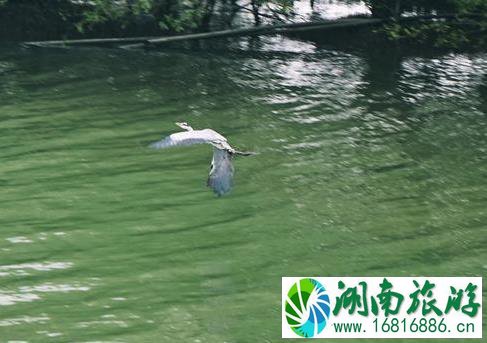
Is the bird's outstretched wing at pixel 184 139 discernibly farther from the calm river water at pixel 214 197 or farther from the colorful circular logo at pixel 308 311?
the colorful circular logo at pixel 308 311

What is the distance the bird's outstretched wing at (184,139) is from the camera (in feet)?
31.1

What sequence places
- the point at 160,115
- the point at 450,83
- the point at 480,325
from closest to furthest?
1. the point at 480,325
2. the point at 160,115
3. the point at 450,83

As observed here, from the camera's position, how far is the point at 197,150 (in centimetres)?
1489

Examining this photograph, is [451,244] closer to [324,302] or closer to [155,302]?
[324,302]

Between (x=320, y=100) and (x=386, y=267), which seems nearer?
(x=386, y=267)

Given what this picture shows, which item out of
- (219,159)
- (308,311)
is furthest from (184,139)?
(308,311)

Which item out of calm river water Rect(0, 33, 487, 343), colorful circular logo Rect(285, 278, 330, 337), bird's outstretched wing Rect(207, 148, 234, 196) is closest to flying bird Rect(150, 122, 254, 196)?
bird's outstretched wing Rect(207, 148, 234, 196)

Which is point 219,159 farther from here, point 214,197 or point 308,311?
point 308,311

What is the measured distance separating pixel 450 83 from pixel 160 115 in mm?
6230

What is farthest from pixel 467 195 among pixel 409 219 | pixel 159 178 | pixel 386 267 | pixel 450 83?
pixel 450 83

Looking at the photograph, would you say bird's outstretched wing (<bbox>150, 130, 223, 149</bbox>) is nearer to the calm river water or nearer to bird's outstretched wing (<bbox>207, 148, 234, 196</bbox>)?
bird's outstretched wing (<bbox>207, 148, 234, 196</bbox>)

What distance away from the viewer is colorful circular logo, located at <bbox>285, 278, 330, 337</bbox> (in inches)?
344

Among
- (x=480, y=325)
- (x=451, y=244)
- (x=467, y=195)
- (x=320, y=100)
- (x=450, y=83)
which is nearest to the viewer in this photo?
(x=480, y=325)

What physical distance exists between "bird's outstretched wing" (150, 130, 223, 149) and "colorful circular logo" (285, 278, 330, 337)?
170 cm
